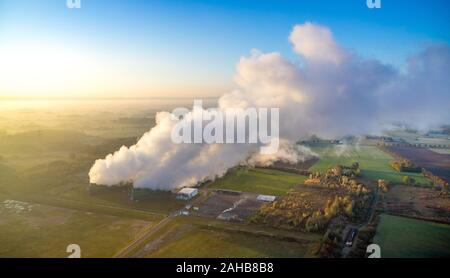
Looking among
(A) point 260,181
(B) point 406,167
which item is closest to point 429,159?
(B) point 406,167

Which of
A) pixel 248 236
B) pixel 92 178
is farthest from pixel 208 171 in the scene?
pixel 248 236

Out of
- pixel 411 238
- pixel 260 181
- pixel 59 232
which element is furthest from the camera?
pixel 260 181

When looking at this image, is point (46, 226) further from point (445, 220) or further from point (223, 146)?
point (445, 220)

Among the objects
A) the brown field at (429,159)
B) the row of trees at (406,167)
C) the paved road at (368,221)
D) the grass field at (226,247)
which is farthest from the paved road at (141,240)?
the brown field at (429,159)

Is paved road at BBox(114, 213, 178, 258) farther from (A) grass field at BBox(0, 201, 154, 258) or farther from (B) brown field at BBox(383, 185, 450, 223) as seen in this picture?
(B) brown field at BBox(383, 185, 450, 223)

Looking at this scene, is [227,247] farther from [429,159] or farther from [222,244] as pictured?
[429,159]

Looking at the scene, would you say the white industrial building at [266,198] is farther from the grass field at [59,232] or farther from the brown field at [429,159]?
the brown field at [429,159]
